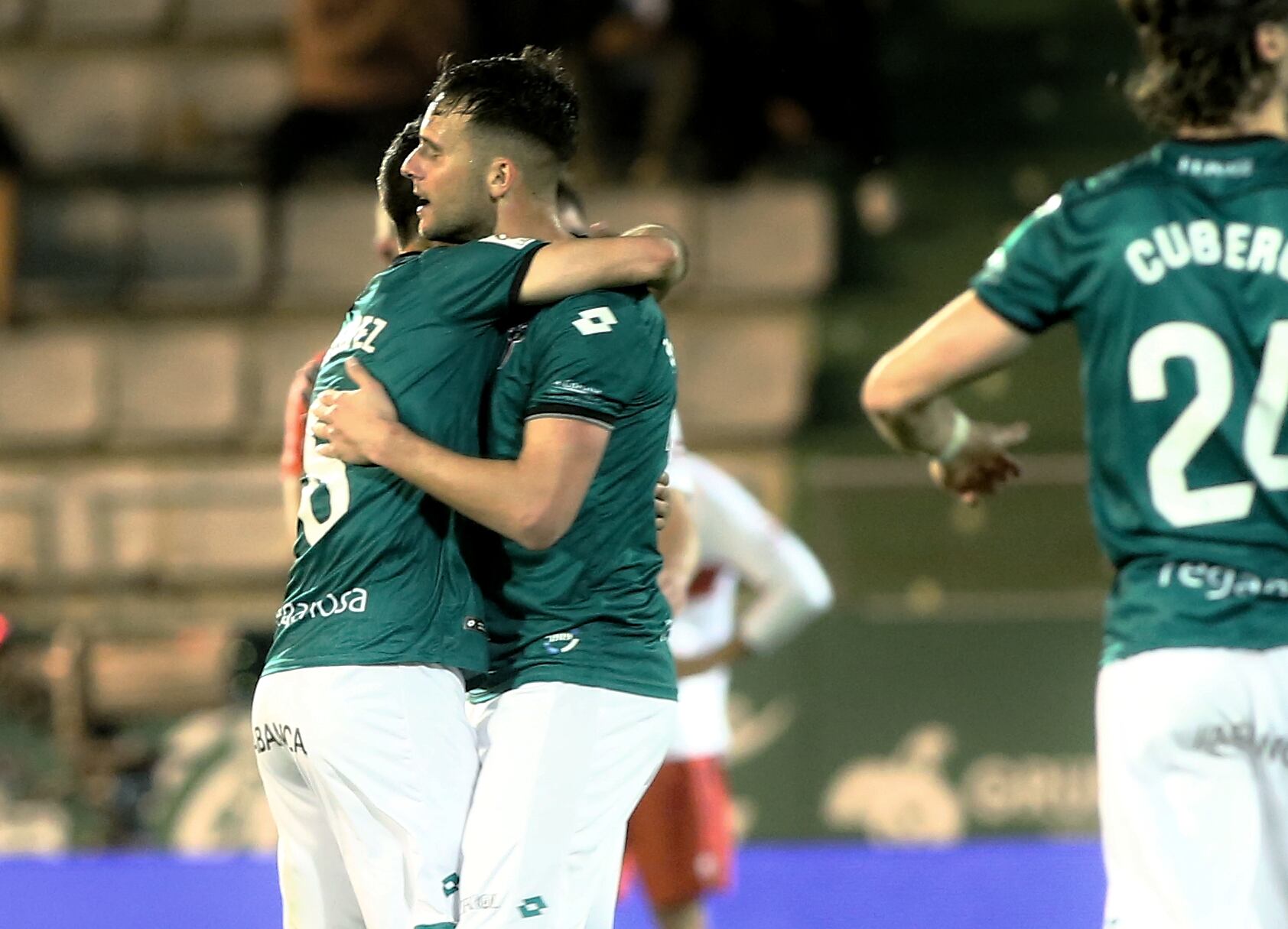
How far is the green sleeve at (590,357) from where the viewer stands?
287 centimetres

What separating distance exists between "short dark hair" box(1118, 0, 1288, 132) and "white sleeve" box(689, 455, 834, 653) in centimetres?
243

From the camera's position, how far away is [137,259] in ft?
32.8

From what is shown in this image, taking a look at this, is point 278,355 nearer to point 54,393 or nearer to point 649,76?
point 54,393

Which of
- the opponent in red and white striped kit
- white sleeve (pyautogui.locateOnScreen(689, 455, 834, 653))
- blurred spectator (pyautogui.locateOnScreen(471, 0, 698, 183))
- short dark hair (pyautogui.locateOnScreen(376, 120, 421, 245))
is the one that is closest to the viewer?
short dark hair (pyautogui.locateOnScreen(376, 120, 421, 245))

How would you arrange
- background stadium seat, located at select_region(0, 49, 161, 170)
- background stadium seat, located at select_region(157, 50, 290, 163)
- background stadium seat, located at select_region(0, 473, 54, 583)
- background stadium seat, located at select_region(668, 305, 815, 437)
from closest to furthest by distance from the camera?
background stadium seat, located at select_region(0, 473, 54, 583)
background stadium seat, located at select_region(668, 305, 815, 437)
background stadium seat, located at select_region(157, 50, 290, 163)
background stadium seat, located at select_region(0, 49, 161, 170)

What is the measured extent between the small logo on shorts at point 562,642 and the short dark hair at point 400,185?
0.85m

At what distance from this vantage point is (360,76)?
31.9ft

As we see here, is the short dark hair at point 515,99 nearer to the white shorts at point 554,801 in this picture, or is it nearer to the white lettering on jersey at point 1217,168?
the white shorts at point 554,801

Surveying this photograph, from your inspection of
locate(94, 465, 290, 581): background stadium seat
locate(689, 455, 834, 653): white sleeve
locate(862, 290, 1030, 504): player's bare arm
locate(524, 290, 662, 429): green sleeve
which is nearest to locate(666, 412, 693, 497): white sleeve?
locate(689, 455, 834, 653): white sleeve

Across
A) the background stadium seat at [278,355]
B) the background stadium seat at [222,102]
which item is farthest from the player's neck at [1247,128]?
the background stadium seat at [222,102]

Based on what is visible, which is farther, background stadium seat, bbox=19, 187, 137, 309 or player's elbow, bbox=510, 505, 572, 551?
background stadium seat, bbox=19, 187, 137, 309

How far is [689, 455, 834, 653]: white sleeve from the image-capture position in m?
5.06

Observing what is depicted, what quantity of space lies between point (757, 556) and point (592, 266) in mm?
2304

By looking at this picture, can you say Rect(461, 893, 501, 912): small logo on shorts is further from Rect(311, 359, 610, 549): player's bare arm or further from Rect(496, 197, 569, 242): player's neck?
Rect(496, 197, 569, 242): player's neck
